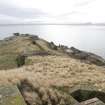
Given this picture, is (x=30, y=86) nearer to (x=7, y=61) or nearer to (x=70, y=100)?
(x=70, y=100)

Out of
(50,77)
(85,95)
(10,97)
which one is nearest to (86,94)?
(85,95)

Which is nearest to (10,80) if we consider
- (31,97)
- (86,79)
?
(31,97)

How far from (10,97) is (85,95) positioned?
379 centimetres

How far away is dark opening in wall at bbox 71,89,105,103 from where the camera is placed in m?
10.5

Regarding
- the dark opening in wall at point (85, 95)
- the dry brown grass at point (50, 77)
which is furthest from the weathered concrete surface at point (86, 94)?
the dry brown grass at point (50, 77)

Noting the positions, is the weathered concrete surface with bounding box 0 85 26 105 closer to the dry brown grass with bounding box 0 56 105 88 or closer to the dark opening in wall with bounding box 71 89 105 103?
the dry brown grass with bounding box 0 56 105 88

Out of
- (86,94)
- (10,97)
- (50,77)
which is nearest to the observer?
(10,97)

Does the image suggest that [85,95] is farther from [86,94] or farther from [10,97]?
[10,97]

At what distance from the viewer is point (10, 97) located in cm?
773

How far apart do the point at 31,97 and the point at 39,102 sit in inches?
13.0

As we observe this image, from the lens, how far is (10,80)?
10258 mm

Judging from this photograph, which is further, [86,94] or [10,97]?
[86,94]

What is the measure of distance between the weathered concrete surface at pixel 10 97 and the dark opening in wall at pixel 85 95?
3174mm

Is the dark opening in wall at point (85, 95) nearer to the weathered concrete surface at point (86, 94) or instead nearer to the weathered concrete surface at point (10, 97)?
the weathered concrete surface at point (86, 94)
